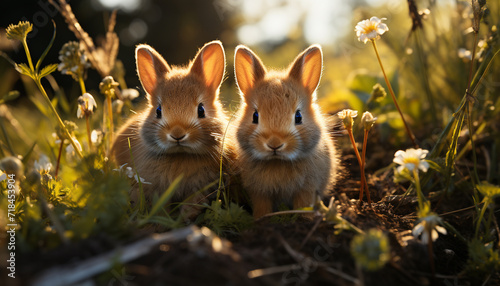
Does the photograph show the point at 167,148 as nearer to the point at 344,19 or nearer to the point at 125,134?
the point at 125,134

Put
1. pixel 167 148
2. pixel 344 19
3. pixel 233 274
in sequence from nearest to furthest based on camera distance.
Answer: pixel 233 274
pixel 167 148
pixel 344 19

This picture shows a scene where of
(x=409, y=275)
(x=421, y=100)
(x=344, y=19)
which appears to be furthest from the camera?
(x=344, y=19)

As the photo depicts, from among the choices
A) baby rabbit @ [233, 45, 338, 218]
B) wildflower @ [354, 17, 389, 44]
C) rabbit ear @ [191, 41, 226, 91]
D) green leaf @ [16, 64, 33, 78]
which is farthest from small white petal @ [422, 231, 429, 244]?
green leaf @ [16, 64, 33, 78]

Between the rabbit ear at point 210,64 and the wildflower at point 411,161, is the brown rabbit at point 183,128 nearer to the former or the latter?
the rabbit ear at point 210,64

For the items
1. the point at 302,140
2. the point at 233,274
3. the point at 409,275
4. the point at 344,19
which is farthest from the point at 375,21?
the point at 344,19

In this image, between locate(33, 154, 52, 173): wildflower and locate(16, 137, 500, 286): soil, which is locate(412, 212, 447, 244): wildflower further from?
locate(33, 154, 52, 173): wildflower

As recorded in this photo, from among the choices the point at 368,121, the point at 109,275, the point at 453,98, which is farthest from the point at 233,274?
the point at 453,98

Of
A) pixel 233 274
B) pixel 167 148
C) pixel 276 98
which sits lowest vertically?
pixel 233 274

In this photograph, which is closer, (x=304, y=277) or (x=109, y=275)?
(x=109, y=275)

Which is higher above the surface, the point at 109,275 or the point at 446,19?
the point at 446,19
